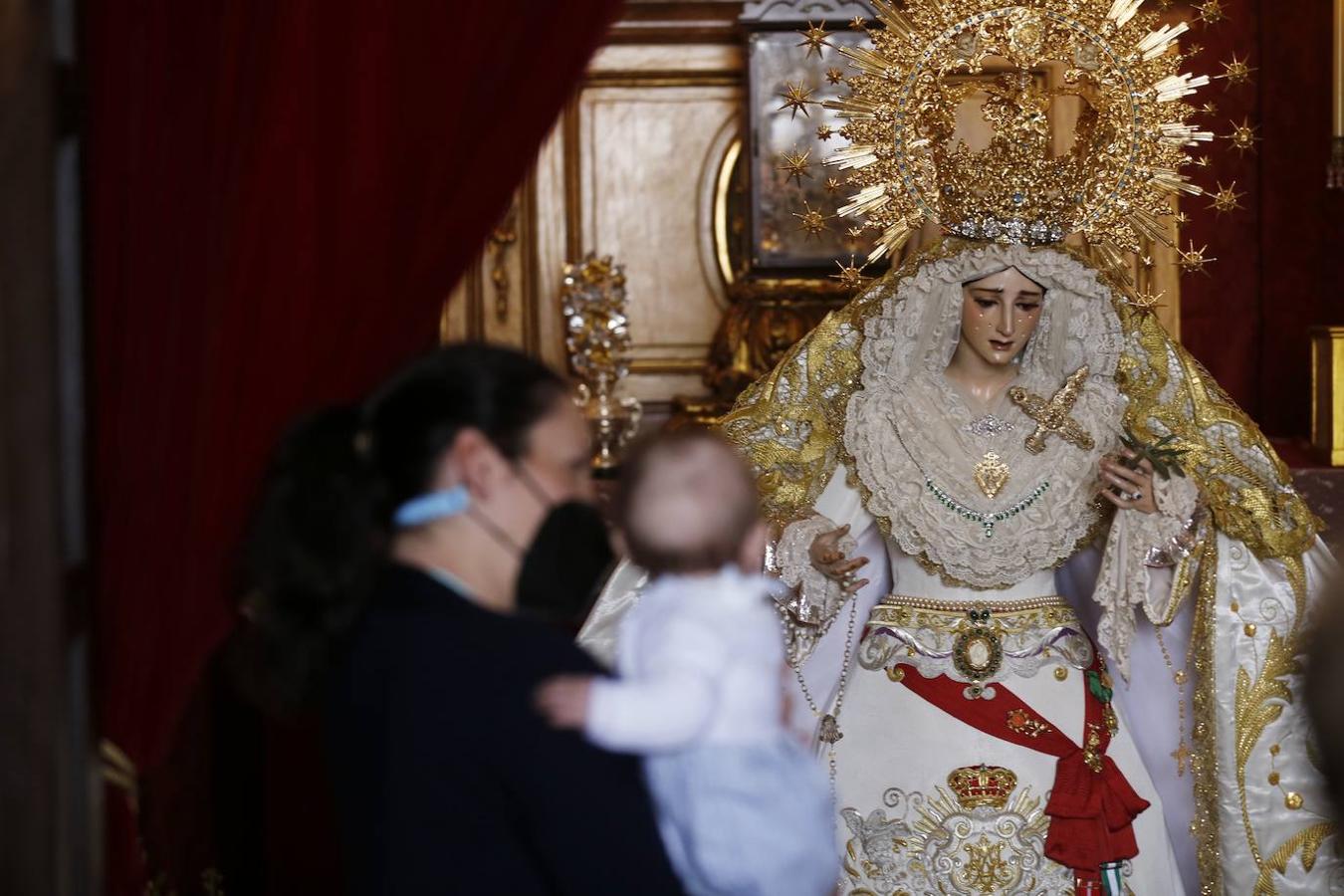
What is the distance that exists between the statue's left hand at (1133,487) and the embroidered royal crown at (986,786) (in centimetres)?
51

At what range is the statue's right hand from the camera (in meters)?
3.06

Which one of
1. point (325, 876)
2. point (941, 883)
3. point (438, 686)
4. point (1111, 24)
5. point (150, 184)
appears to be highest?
point (1111, 24)

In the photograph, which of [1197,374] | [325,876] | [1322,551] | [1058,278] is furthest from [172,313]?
[1322,551]

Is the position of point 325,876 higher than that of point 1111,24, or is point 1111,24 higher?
point 1111,24

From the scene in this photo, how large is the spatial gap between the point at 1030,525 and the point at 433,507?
181 centimetres

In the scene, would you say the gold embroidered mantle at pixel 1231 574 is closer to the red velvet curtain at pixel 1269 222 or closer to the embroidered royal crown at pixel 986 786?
the embroidered royal crown at pixel 986 786

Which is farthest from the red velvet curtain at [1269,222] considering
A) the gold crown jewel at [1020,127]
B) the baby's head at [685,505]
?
the baby's head at [685,505]

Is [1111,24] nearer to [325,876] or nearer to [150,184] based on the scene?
[150,184]

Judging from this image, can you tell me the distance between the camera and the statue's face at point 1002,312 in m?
3.14

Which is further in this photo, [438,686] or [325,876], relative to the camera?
[325,876]

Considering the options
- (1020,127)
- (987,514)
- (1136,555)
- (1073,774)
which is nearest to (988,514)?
(987,514)

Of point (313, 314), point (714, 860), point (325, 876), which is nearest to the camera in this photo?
point (714, 860)

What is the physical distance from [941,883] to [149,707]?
146 centimetres

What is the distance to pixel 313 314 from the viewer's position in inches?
83.7
